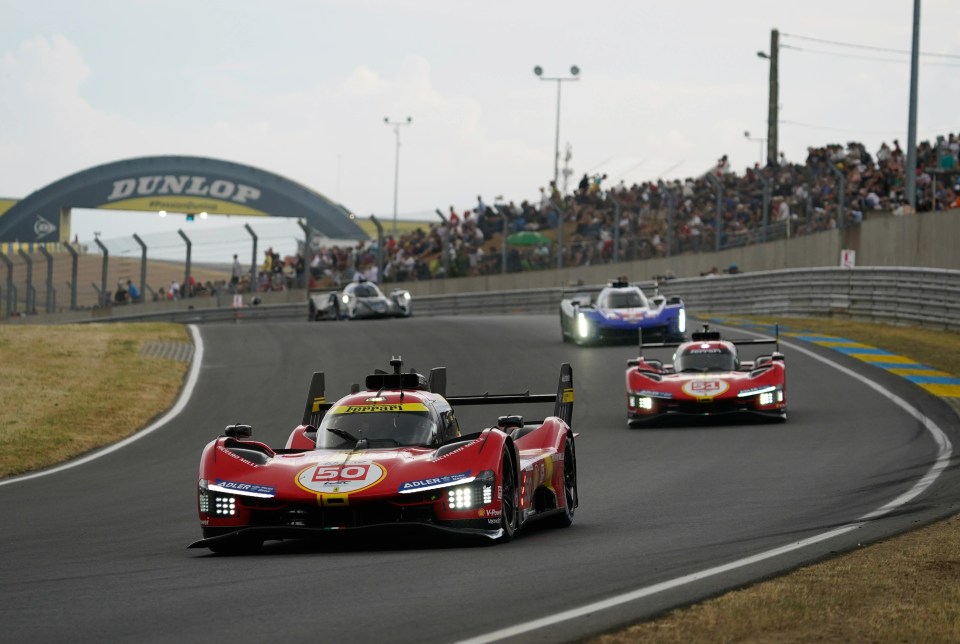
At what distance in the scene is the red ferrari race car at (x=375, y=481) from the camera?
974cm

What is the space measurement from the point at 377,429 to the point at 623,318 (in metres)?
20.0

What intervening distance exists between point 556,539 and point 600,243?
37844 mm

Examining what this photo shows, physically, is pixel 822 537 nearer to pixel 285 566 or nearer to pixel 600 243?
pixel 285 566

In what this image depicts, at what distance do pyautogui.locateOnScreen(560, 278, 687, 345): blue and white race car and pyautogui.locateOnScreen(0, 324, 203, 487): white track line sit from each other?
7599mm

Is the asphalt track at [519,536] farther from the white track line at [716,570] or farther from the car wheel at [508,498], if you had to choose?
the car wheel at [508,498]

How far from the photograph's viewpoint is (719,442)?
61.0ft

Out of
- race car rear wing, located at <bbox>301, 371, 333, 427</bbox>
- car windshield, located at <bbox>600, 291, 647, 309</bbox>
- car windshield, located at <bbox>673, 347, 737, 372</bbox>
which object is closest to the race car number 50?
race car rear wing, located at <bbox>301, 371, 333, 427</bbox>

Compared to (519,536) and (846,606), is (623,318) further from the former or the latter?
(846,606)

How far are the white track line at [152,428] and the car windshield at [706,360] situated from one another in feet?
24.7

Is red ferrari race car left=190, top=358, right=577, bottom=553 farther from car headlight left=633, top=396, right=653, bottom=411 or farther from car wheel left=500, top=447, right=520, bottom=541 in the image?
car headlight left=633, top=396, right=653, bottom=411

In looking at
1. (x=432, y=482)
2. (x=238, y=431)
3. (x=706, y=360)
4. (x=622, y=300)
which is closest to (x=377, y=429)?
(x=238, y=431)

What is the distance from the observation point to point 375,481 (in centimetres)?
978

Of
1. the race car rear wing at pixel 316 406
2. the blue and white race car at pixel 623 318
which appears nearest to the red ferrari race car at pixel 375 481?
the race car rear wing at pixel 316 406

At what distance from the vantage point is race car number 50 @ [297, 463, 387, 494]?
31.9 ft
